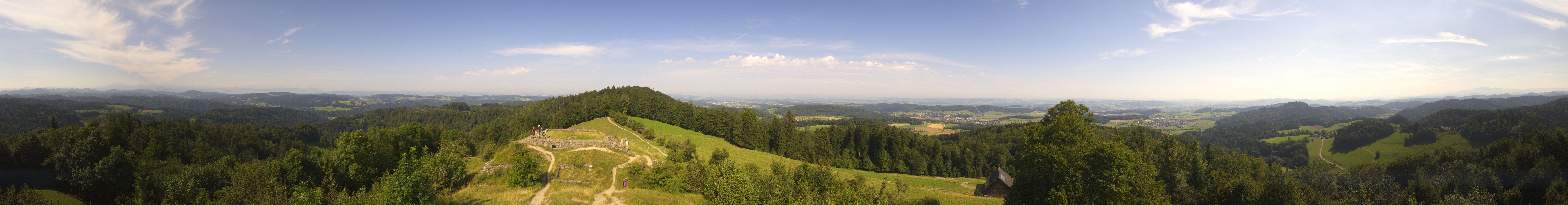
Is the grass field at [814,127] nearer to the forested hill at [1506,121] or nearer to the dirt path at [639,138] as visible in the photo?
the dirt path at [639,138]

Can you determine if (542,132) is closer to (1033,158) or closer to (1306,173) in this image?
(1033,158)

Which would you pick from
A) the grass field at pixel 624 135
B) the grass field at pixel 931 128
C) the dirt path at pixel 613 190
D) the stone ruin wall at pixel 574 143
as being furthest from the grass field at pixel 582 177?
the grass field at pixel 931 128

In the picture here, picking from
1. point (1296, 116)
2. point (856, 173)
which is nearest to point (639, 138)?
point (856, 173)

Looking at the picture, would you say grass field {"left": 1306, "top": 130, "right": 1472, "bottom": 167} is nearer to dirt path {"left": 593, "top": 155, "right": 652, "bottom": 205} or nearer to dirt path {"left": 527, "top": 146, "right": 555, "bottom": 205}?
dirt path {"left": 593, "top": 155, "right": 652, "bottom": 205}

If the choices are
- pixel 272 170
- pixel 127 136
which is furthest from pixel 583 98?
pixel 272 170

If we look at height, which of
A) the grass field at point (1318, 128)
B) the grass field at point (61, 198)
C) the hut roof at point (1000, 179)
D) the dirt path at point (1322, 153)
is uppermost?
the grass field at point (61, 198)

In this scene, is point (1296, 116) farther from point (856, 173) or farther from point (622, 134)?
point (622, 134)
